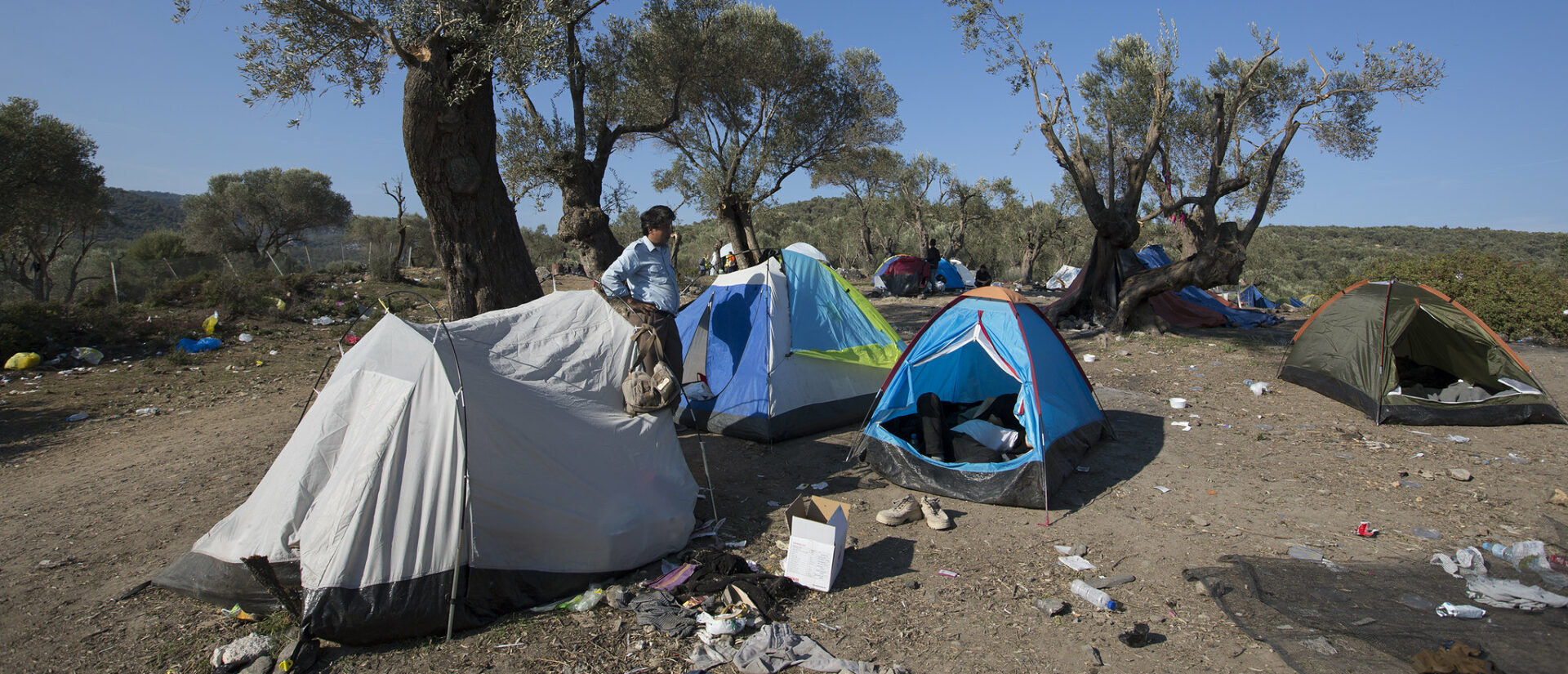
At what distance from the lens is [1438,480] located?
19.0 ft

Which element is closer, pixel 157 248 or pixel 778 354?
pixel 778 354

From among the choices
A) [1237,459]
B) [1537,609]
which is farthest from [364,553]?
[1237,459]

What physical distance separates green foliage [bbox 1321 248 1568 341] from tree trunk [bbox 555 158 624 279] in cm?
1324

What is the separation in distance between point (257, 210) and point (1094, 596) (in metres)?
32.7

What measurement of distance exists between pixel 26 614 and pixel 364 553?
6.38 ft

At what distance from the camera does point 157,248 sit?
23266mm

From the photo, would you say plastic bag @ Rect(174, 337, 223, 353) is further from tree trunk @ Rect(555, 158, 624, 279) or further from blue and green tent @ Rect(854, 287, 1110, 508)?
blue and green tent @ Rect(854, 287, 1110, 508)

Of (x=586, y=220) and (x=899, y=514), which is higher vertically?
(x=586, y=220)

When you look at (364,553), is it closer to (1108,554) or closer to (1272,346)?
(1108,554)

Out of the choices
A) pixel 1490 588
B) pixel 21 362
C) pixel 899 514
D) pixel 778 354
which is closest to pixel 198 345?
pixel 21 362

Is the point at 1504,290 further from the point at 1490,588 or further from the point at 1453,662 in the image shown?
the point at 1453,662

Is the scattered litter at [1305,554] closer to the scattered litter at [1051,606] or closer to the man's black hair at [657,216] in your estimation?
the scattered litter at [1051,606]

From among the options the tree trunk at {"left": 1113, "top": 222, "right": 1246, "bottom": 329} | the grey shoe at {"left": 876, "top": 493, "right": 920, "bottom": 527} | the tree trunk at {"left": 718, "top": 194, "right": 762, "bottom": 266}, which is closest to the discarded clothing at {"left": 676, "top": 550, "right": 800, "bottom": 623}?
the grey shoe at {"left": 876, "top": 493, "right": 920, "bottom": 527}

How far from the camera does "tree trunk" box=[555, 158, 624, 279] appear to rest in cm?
1040
